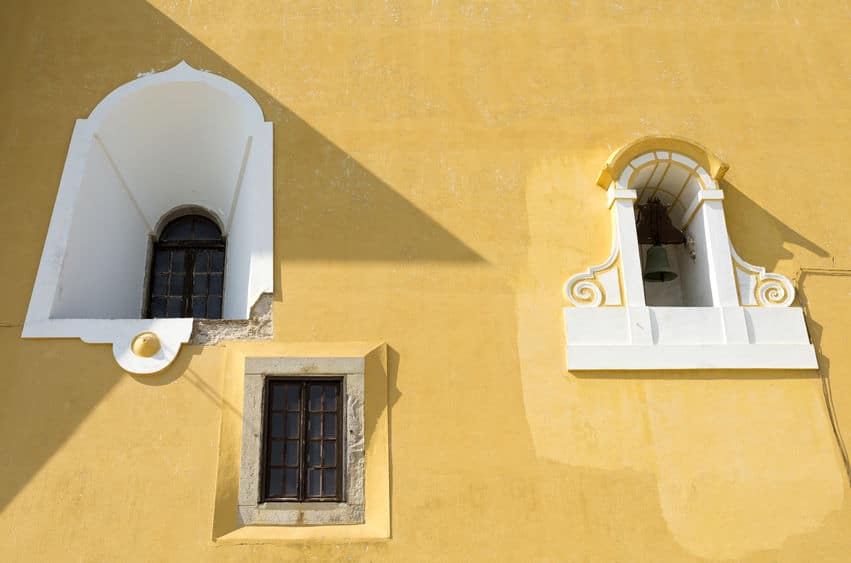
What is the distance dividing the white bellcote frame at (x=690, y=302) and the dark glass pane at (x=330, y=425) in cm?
197

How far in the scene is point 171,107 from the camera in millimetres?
9234

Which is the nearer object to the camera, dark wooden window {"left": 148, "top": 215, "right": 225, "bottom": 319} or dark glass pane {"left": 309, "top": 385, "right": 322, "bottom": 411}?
dark glass pane {"left": 309, "top": 385, "right": 322, "bottom": 411}

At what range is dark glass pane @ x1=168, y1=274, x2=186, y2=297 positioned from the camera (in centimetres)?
957

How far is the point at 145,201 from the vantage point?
9.86 meters

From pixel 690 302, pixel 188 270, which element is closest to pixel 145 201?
pixel 188 270

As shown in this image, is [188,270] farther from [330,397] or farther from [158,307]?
[330,397]

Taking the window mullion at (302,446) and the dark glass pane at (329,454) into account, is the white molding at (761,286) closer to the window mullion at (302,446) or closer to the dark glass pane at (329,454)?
the dark glass pane at (329,454)

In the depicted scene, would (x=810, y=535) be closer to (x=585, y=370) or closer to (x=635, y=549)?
(x=635, y=549)

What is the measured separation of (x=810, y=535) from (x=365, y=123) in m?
5.08

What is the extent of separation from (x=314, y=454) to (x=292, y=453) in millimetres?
175

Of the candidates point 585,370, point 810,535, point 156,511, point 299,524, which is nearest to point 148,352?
point 156,511

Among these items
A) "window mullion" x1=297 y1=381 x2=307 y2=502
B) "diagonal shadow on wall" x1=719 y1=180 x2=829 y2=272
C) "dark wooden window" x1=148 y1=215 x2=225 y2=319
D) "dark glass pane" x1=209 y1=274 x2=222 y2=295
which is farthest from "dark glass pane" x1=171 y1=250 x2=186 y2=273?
"diagonal shadow on wall" x1=719 y1=180 x2=829 y2=272

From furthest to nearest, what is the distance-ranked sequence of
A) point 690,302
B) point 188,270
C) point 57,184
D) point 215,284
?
1. point 188,270
2. point 215,284
3. point 690,302
4. point 57,184

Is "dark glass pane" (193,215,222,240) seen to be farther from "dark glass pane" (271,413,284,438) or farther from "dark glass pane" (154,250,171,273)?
"dark glass pane" (271,413,284,438)
